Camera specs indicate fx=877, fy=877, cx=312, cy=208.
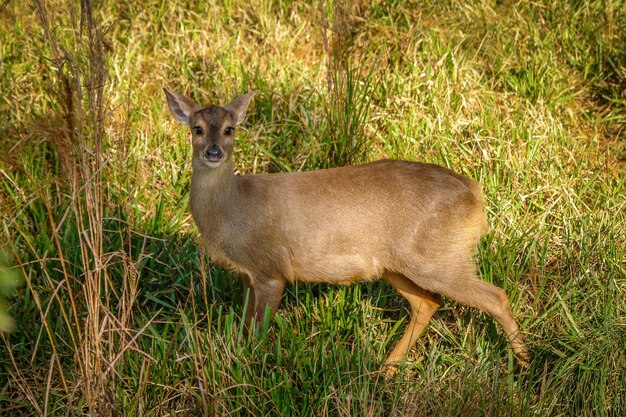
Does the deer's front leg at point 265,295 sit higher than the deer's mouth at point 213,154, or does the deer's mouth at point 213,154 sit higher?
the deer's mouth at point 213,154

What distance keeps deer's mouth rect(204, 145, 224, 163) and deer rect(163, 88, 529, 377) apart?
0.01 m

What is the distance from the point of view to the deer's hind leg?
17.7 ft

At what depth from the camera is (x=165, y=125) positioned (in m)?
7.01

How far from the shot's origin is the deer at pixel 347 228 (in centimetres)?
530

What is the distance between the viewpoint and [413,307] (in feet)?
18.1

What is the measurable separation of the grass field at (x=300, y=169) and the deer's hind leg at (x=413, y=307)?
113mm

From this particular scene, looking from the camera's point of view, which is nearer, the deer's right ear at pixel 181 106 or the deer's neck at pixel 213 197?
the deer's neck at pixel 213 197

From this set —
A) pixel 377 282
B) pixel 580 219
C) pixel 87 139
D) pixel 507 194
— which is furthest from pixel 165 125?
pixel 580 219

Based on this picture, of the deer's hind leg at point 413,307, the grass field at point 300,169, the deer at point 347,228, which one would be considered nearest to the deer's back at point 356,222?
the deer at point 347,228

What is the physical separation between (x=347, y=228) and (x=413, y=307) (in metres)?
0.67

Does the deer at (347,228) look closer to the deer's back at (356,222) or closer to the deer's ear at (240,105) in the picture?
the deer's back at (356,222)

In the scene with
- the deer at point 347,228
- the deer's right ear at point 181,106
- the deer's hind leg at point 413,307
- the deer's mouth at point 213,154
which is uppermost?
the deer's right ear at point 181,106

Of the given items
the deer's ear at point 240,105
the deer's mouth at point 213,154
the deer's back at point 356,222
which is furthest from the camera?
the deer's ear at point 240,105

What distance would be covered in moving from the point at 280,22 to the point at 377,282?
2940 millimetres
